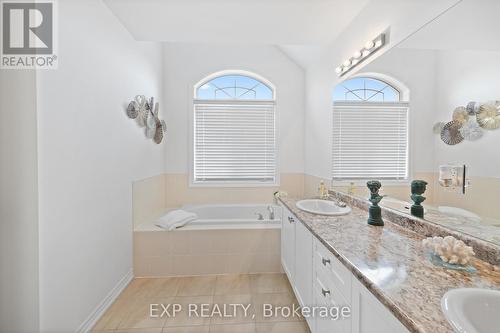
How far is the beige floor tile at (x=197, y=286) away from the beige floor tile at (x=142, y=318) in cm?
20

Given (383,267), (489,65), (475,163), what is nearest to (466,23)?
(489,65)

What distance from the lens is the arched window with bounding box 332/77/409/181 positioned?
5.60 ft

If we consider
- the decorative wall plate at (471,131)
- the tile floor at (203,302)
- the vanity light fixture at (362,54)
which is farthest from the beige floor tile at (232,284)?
the vanity light fixture at (362,54)

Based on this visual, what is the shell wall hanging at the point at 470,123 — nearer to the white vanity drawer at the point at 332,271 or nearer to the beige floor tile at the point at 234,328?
the white vanity drawer at the point at 332,271

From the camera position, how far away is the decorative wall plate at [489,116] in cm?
102

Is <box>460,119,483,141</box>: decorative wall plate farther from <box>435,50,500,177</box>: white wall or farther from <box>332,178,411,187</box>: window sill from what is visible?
<box>332,178,411,187</box>: window sill

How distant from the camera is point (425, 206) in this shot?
4.67 feet

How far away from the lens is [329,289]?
4.06ft

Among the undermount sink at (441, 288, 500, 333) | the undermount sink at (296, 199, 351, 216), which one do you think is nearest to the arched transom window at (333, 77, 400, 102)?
the undermount sink at (296, 199, 351, 216)

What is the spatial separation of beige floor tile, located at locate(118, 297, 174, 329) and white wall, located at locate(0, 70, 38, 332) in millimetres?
661

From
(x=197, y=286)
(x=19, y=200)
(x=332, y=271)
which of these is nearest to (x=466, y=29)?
(x=332, y=271)

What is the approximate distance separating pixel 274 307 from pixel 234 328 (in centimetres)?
41

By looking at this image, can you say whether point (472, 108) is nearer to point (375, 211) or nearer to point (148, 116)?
point (375, 211)

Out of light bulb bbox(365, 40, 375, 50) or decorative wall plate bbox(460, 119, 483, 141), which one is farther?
light bulb bbox(365, 40, 375, 50)
